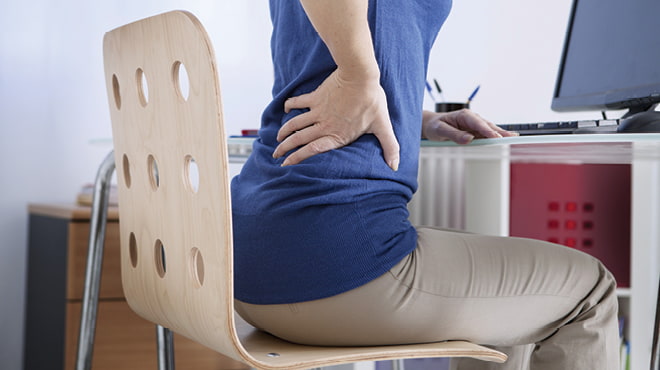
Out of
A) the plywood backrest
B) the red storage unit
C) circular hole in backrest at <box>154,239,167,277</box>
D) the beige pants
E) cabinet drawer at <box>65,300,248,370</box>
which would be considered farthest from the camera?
the red storage unit

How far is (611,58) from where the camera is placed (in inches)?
66.8

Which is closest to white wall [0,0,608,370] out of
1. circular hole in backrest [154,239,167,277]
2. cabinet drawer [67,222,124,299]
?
cabinet drawer [67,222,124,299]

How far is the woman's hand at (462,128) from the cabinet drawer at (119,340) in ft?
3.66

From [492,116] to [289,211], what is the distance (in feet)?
7.31

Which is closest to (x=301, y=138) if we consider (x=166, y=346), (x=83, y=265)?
(x=166, y=346)

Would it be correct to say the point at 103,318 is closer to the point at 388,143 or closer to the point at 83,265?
the point at 83,265

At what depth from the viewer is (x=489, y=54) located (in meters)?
3.11

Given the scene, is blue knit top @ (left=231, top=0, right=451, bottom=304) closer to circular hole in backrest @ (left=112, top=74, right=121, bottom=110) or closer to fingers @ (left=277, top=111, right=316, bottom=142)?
fingers @ (left=277, top=111, right=316, bottom=142)

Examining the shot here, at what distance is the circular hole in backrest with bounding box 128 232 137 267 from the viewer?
1262 millimetres

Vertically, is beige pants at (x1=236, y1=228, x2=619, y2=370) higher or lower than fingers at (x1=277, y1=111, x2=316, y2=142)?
lower

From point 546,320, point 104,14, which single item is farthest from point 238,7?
point 546,320

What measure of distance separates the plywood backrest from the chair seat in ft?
0.19

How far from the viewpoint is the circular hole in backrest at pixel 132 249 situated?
4.14 ft

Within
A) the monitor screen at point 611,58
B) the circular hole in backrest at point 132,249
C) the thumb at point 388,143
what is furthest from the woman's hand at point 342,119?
the monitor screen at point 611,58
